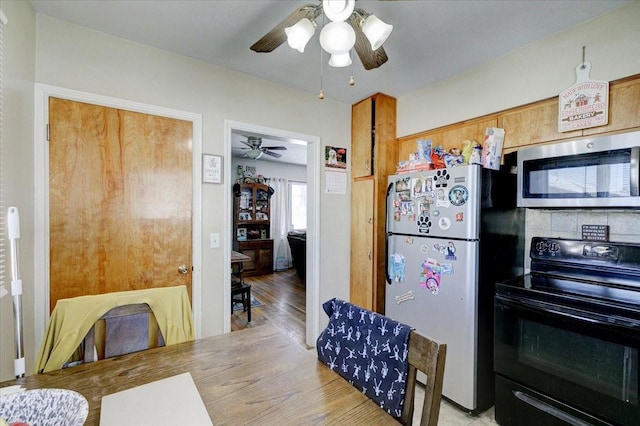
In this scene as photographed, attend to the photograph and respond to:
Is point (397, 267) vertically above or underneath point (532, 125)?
underneath

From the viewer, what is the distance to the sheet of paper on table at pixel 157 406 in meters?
0.77

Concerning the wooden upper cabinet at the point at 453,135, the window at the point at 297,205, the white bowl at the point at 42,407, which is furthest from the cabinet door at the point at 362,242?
the window at the point at 297,205

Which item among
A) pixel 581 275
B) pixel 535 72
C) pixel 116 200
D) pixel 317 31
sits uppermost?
pixel 317 31

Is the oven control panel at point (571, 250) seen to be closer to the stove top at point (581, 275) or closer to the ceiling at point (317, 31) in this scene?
the stove top at point (581, 275)

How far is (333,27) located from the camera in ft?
3.95

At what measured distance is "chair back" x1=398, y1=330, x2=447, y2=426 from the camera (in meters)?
0.82

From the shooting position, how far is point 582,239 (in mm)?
1747

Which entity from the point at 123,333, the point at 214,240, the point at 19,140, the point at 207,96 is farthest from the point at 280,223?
the point at 123,333

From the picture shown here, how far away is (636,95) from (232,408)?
241 cm

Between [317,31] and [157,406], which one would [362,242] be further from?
[157,406]

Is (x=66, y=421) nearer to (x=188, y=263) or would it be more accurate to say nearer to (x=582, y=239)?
(x=188, y=263)

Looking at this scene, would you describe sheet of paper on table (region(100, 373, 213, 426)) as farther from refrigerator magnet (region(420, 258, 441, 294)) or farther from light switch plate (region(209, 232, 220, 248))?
refrigerator magnet (region(420, 258, 441, 294))

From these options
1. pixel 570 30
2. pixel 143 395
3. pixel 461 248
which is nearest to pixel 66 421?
pixel 143 395

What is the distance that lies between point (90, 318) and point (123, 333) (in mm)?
143
